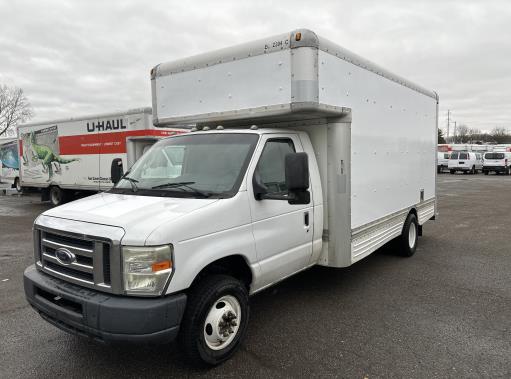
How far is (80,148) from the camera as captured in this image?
13.4m

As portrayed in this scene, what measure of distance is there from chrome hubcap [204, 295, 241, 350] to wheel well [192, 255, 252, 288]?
10.1 inches

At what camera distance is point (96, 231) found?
315cm

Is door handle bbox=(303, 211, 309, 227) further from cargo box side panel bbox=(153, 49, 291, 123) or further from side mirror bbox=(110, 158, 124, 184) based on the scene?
side mirror bbox=(110, 158, 124, 184)

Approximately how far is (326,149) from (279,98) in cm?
87

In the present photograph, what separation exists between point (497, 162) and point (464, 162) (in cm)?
259

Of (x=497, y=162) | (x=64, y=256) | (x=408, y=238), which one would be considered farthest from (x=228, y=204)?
(x=497, y=162)

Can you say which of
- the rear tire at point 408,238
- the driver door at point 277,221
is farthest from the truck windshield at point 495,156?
the driver door at point 277,221

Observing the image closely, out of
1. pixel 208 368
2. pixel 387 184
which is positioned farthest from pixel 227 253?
pixel 387 184

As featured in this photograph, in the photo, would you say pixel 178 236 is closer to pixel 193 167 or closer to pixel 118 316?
pixel 118 316

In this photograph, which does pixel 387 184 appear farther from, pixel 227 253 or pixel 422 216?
pixel 227 253

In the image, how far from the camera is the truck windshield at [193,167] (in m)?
3.79

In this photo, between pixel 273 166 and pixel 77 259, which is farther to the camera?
pixel 273 166

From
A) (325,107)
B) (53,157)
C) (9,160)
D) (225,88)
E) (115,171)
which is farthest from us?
(9,160)

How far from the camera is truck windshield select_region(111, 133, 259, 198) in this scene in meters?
3.79
